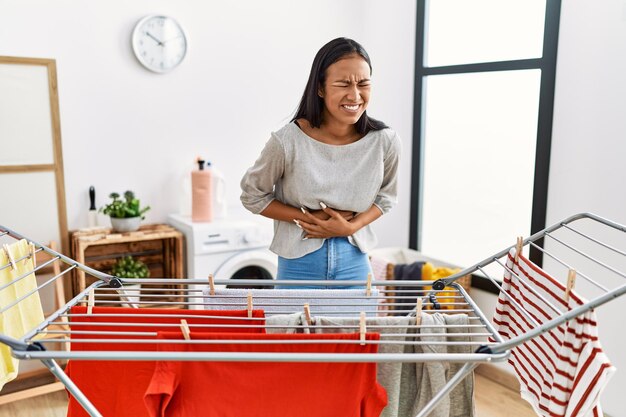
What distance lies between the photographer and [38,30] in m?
3.12

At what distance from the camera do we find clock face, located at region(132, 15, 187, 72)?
134 inches

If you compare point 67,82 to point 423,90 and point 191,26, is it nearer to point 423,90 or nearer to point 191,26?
point 191,26

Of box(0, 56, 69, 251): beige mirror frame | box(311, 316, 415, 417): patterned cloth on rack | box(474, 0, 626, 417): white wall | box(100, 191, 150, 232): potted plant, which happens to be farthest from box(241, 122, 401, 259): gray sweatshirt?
box(0, 56, 69, 251): beige mirror frame

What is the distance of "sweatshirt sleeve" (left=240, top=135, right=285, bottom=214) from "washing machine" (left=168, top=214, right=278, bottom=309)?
1.49 metres

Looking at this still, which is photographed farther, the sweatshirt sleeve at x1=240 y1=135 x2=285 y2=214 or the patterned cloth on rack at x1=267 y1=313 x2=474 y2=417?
the sweatshirt sleeve at x1=240 y1=135 x2=285 y2=214

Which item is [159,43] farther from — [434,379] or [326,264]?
[434,379]

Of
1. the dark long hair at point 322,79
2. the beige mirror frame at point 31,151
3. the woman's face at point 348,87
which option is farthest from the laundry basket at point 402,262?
the beige mirror frame at point 31,151

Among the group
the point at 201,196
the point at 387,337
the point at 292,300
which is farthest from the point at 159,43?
the point at 387,337

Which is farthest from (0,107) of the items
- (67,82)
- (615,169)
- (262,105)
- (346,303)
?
(615,169)

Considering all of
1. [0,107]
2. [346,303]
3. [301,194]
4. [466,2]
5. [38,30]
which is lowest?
[346,303]

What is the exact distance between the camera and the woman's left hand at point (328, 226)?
1.75 metres

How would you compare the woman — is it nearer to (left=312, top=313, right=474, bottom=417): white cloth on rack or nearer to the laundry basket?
(left=312, top=313, right=474, bottom=417): white cloth on rack

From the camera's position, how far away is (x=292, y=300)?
63.1 inches

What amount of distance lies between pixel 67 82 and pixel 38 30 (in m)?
0.30
